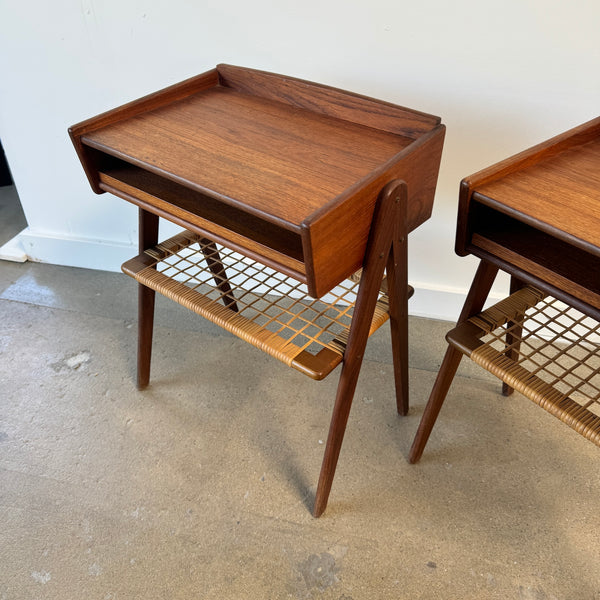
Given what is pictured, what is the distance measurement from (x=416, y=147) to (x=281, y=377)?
86 centimetres

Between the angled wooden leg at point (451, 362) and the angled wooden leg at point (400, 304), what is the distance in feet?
0.40

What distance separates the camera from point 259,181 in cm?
101

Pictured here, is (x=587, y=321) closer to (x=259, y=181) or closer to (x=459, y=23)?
(x=459, y=23)

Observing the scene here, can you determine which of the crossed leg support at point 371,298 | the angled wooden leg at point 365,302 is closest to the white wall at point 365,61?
the crossed leg support at point 371,298

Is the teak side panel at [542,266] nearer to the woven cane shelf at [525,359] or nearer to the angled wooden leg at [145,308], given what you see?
the woven cane shelf at [525,359]

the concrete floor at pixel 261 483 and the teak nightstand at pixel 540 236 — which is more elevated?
the teak nightstand at pixel 540 236

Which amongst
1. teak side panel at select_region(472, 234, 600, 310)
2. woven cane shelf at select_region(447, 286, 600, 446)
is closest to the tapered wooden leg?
woven cane shelf at select_region(447, 286, 600, 446)

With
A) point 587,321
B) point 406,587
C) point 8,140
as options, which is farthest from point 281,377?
point 8,140

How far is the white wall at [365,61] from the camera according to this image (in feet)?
4.30

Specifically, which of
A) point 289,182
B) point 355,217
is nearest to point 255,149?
point 289,182

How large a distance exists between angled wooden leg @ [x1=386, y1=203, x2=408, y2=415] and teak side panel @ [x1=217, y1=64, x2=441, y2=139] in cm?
22

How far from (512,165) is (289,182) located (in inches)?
14.9

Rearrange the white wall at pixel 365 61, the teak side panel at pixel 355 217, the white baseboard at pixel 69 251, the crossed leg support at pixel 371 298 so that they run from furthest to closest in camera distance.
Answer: the white baseboard at pixel 69 251
the white wall at pixel 365 61
the crossed leg support at pixel 371 298
the teak side panel at pixel 355 217

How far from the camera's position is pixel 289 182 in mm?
1007
